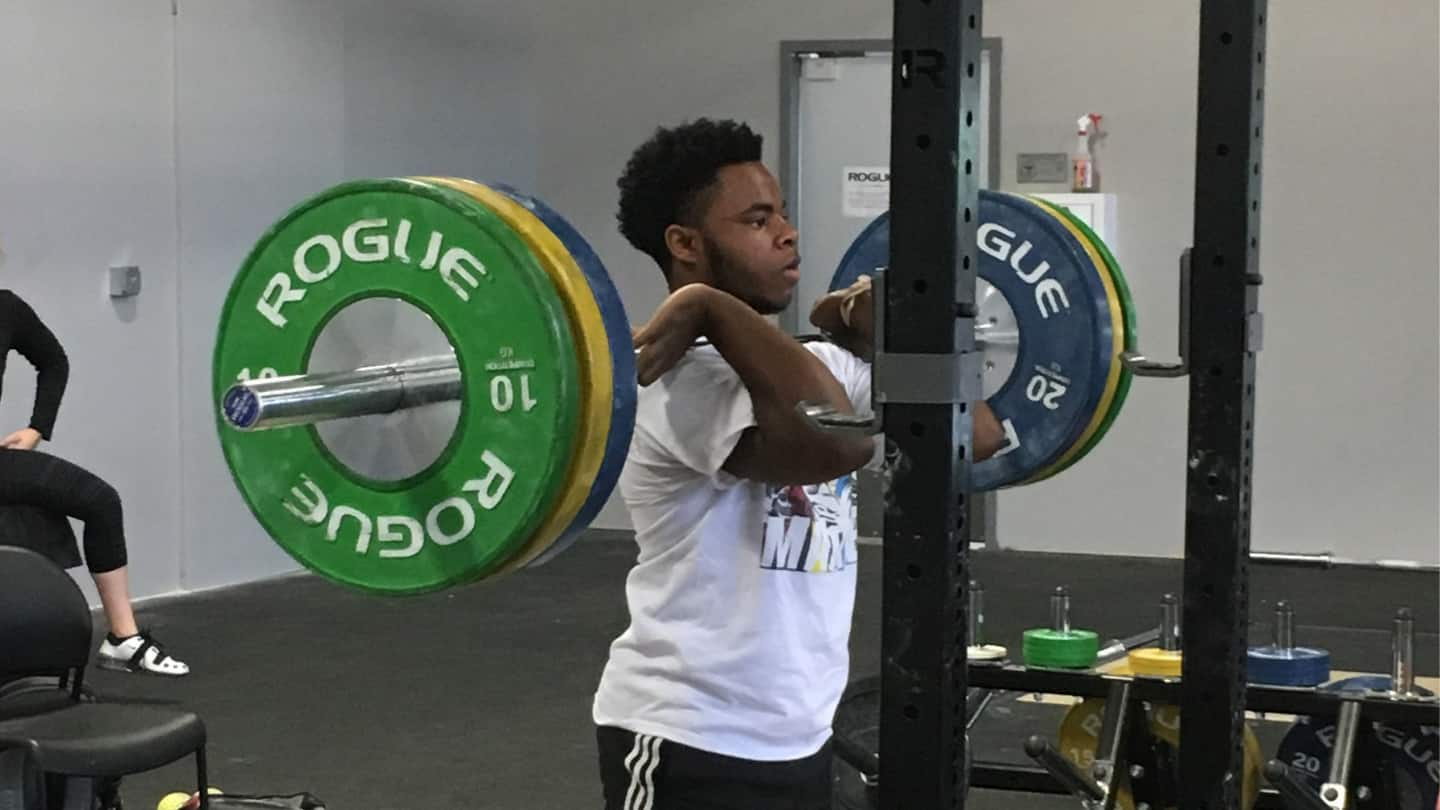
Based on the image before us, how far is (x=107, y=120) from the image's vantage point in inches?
234

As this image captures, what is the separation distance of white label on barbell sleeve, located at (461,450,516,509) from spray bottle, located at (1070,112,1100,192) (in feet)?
19.7

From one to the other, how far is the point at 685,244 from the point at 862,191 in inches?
228

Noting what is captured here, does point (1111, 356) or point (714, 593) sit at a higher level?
point (1111, 356)

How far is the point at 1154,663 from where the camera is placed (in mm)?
2863

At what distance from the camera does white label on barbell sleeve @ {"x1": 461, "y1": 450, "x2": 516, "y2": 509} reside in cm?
140

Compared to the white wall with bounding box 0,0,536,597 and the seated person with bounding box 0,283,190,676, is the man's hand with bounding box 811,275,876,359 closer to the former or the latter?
the seated person with bounding box 0,283,190,676

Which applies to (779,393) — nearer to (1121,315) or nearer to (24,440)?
(1121,315)

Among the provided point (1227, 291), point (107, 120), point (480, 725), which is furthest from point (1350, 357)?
point (1227, 291)

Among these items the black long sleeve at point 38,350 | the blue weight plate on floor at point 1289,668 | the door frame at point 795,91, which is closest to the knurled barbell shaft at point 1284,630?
the blue weight plate on floor at point 1289,668

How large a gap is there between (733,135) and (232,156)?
4.94 meters

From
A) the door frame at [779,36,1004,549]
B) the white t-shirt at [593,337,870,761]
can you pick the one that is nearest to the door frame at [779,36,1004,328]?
the door frame at [779,36,1004,549]

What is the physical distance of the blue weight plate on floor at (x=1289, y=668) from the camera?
2820 millimetres

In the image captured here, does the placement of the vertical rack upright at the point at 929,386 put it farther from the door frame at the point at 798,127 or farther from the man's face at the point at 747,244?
the door frame at the point at 798,127

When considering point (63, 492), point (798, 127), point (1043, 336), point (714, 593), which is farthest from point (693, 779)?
point (798, 127)
